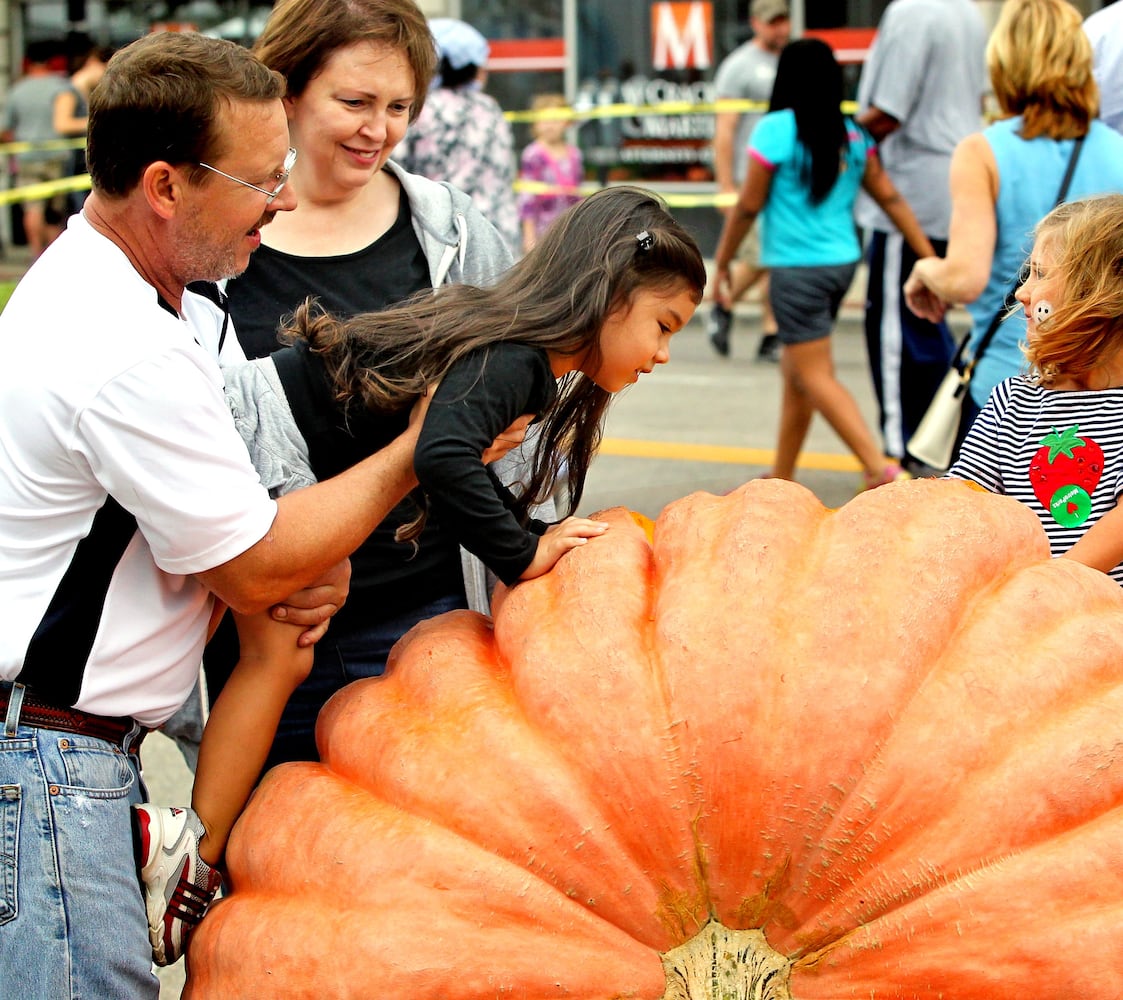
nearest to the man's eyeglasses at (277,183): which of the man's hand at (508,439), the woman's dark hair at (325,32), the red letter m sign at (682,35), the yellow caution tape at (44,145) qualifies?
the man's hand at (508,439)

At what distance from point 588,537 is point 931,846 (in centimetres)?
73

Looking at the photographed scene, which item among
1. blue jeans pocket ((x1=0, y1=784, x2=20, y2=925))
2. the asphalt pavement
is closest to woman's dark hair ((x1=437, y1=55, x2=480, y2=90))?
the asphalt pavement

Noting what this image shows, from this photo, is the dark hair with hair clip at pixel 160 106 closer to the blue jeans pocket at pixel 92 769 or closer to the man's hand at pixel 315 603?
the man's hand at pixel 315 603

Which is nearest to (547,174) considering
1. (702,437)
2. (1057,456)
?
(702,437)

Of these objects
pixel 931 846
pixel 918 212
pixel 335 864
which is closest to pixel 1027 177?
pixel 918 212

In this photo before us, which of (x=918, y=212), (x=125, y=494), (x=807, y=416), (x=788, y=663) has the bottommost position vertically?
(x=807, y=416)

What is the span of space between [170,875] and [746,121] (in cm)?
1064

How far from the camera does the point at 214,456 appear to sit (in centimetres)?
202

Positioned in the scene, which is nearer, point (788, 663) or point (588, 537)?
point (788, 663)

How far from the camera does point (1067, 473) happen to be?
9.18ft

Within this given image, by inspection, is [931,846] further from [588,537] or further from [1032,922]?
[588,537]

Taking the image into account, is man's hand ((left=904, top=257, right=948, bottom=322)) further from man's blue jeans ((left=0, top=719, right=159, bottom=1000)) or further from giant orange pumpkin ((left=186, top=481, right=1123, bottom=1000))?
man's blue jeans ((left=0, top=719, right=159, bottom=1000))

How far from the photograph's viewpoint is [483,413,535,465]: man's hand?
7.74ft

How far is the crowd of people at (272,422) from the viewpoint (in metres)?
2.00
